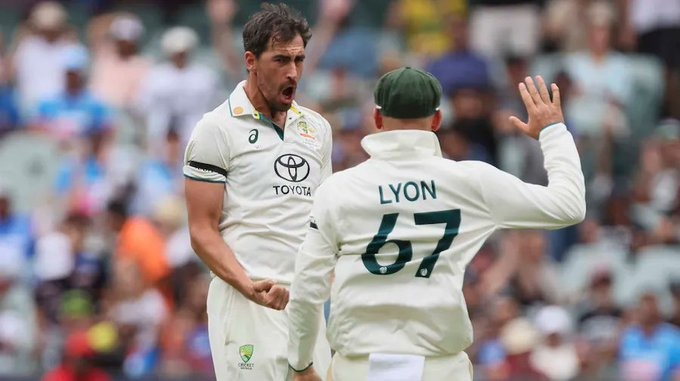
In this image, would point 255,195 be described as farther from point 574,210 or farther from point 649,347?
point 649,347

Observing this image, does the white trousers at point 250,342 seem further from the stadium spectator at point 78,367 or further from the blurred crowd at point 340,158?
the stadium spectator at point 78,367

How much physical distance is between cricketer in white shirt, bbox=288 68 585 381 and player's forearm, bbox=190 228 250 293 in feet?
2.77

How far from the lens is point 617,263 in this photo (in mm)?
14328

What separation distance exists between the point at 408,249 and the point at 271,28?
154 centimetres

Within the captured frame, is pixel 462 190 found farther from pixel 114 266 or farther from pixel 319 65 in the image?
pixel 319 65

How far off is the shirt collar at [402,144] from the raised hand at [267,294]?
104cm

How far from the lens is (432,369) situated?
6.58 m

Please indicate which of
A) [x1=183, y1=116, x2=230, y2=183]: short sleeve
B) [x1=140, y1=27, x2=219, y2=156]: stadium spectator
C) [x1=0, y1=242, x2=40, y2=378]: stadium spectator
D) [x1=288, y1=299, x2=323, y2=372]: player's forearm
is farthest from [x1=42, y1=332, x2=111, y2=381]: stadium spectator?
[x1=288, y1=299, x2=323, y2=372]: player's forearm

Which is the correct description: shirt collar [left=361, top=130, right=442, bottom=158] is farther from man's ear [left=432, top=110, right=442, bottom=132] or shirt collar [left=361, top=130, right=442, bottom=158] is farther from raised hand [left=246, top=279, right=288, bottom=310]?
raised hand [left=246, top=279, right=288, bottom=310]

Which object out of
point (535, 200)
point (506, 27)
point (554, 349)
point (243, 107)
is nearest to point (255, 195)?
point (243, 107)

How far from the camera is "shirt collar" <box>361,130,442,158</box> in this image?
6633 mm

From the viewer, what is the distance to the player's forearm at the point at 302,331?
6727 millimetres

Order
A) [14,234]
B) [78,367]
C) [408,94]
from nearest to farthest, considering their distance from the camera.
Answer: [408,94]
[78,367]
[14,234]

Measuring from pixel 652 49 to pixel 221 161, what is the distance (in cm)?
1053
